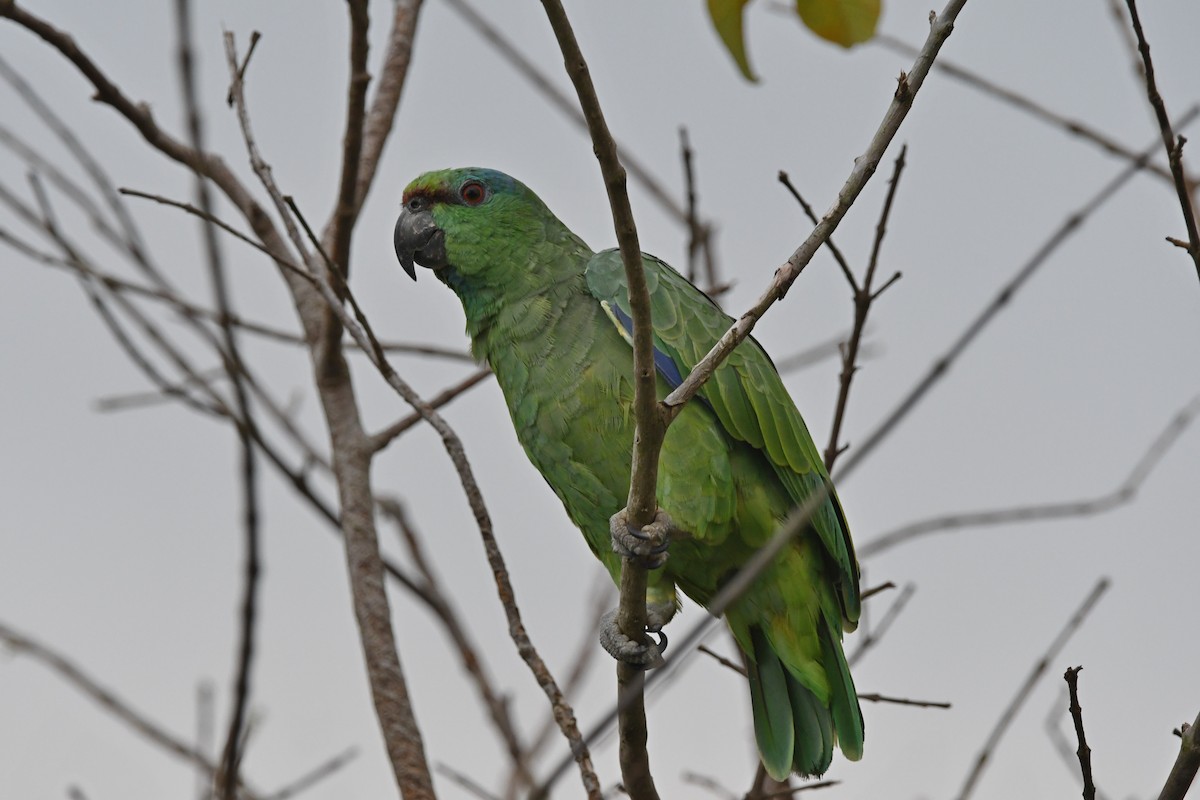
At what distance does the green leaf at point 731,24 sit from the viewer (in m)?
2.19

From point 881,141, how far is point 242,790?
2.64 meters

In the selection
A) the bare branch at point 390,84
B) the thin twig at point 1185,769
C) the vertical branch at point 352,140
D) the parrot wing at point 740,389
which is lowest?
the thin twig at point 1185,769

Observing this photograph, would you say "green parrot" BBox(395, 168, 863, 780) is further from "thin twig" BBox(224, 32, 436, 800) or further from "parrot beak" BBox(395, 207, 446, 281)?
"thin twig" BBox(224, 32, 436, 800)

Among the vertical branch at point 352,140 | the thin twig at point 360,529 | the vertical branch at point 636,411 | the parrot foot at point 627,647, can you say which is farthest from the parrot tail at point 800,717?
the vertical branch at point 352,140

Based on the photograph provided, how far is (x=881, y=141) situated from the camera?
2.15 metres

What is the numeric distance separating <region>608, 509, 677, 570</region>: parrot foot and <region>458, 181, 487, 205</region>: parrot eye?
4.90 feet

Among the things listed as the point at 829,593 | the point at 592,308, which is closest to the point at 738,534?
the point at 829,593

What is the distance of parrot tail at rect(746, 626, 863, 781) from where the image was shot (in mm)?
3521

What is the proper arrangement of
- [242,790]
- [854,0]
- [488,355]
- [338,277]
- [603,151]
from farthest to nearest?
[488,355], [242,790], [338,277], [854,0], [603,151]

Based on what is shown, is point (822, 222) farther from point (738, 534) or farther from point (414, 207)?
point (414, 207)

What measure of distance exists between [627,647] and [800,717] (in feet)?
3.21

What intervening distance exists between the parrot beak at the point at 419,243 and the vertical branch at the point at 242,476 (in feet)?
3.83

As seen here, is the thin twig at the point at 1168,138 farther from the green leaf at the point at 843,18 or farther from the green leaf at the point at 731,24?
the green leaf at the point at 731,24

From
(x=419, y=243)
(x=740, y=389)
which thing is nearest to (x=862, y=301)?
(x=740, y=389)
